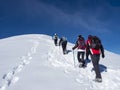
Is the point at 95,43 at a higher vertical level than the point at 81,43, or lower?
lower

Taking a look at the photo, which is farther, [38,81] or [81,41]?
[81,41]

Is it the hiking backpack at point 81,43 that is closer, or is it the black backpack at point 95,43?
the black backpack at point 95,43

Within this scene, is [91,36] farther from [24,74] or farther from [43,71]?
[24,74]

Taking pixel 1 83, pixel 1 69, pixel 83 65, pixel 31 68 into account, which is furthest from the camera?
pixel 83 65

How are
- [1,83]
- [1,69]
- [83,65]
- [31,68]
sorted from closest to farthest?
[1,83] < [1,69] < [31,68] < [83,65]

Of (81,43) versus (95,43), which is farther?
(81,43)

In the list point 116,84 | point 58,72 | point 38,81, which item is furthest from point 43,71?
point 116,84

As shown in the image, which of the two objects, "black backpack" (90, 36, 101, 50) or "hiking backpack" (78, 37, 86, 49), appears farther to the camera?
"hiking backpack" (78, 37, 86, 49)

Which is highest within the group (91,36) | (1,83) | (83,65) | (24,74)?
(91,36)

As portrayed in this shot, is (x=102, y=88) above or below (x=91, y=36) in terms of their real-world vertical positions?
below

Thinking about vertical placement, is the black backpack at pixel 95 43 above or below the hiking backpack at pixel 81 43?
below

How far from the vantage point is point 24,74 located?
9.28m

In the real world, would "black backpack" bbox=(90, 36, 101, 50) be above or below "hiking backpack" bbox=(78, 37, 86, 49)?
below

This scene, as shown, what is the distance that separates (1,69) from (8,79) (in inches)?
64.1
